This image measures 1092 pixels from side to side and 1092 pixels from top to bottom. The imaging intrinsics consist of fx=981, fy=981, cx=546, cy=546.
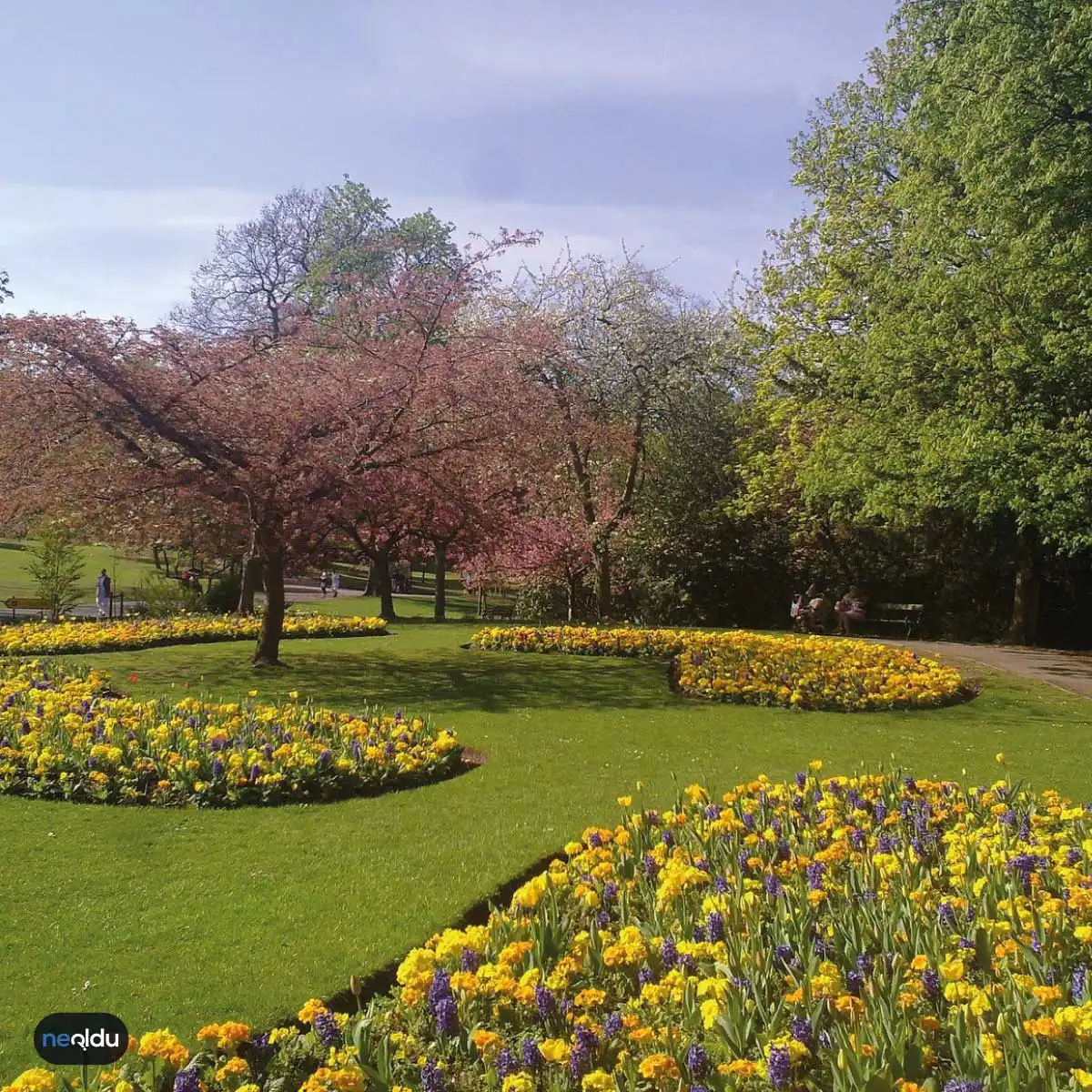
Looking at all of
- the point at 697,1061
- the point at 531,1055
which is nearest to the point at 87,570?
the point at 531,1055

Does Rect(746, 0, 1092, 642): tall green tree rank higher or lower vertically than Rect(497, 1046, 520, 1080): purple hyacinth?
higher

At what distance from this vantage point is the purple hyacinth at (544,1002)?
10.4ft

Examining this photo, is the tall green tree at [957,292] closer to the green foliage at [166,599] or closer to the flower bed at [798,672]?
the flower bed at [798,672]

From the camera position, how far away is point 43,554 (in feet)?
66.6

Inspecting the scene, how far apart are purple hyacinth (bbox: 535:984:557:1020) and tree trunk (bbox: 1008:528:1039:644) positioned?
60.2 feet

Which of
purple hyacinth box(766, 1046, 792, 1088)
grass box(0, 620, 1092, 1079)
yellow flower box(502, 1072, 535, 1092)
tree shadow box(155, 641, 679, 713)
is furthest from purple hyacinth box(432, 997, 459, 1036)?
tree shadow box(155, 641, 679, 713)

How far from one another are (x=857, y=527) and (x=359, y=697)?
49.4 ft

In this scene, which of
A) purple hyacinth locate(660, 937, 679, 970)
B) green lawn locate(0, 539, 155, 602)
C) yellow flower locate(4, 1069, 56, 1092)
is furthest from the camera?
green lawn locate(0, 539, 155, 602)

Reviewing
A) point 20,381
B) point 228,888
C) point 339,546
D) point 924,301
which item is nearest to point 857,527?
point 924,301

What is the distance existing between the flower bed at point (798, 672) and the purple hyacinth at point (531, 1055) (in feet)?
25.0

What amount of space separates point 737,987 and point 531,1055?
2.27 ft

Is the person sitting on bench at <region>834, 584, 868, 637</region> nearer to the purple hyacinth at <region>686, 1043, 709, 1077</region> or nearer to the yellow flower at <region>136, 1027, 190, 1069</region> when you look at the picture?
the purple hyacinth at <region>686, 1043, 709, 1077</region>

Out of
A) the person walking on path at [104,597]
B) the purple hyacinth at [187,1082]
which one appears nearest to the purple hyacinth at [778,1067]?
the purple hyacinth at [187,1082]

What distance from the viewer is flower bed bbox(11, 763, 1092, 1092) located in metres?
2.76
